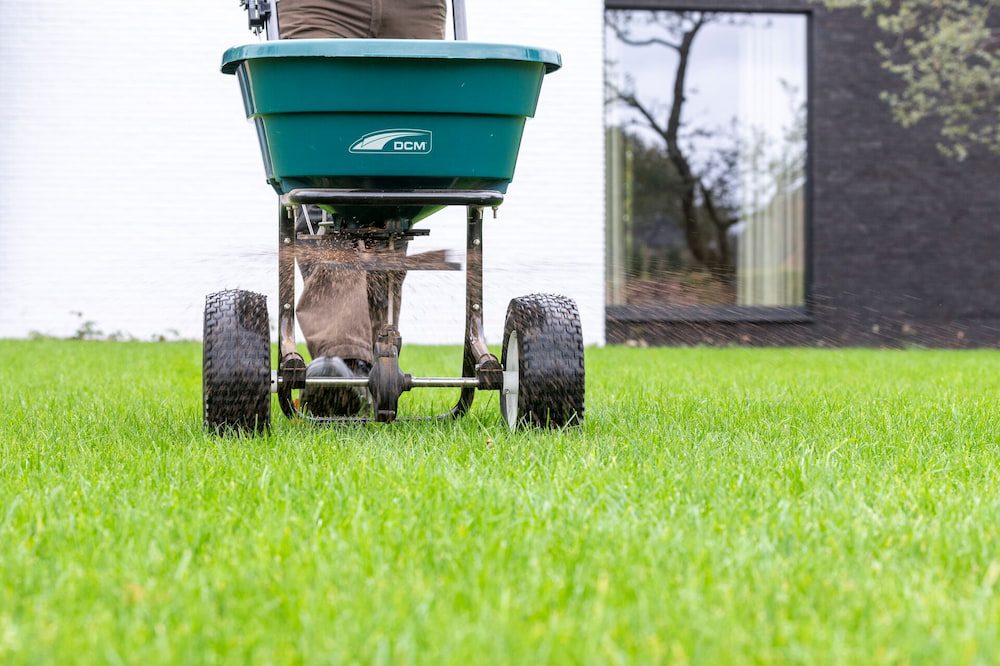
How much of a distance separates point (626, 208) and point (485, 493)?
7.97m

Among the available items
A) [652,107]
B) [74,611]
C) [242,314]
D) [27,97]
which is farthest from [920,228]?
[74,611]

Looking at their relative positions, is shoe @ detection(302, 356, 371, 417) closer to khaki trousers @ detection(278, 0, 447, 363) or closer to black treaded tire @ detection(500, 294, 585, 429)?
khaki trousers @ detection(278, 0, 447, 363)

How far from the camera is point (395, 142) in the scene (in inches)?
119

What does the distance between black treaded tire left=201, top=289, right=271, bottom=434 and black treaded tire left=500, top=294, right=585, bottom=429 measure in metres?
0.63

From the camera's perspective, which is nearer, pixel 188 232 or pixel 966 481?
pixel 966 481

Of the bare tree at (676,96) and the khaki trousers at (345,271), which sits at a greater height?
the bare tree at (676,96)

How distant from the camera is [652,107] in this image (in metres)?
10.1

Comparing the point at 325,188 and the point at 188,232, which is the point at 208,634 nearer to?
the point at 325,188

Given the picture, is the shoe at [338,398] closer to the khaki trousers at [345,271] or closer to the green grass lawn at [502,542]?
the khaki trousers at [345,271]

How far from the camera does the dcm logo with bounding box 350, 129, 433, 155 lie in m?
3.03

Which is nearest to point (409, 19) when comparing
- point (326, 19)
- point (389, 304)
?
point (326, 19)

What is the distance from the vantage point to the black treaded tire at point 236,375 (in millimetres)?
3145

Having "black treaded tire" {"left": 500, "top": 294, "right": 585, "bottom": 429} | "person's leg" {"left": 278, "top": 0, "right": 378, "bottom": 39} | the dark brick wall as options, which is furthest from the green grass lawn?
the dark brick wall

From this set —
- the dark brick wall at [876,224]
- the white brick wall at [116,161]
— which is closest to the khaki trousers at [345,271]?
the white brick wall at [116,161]
